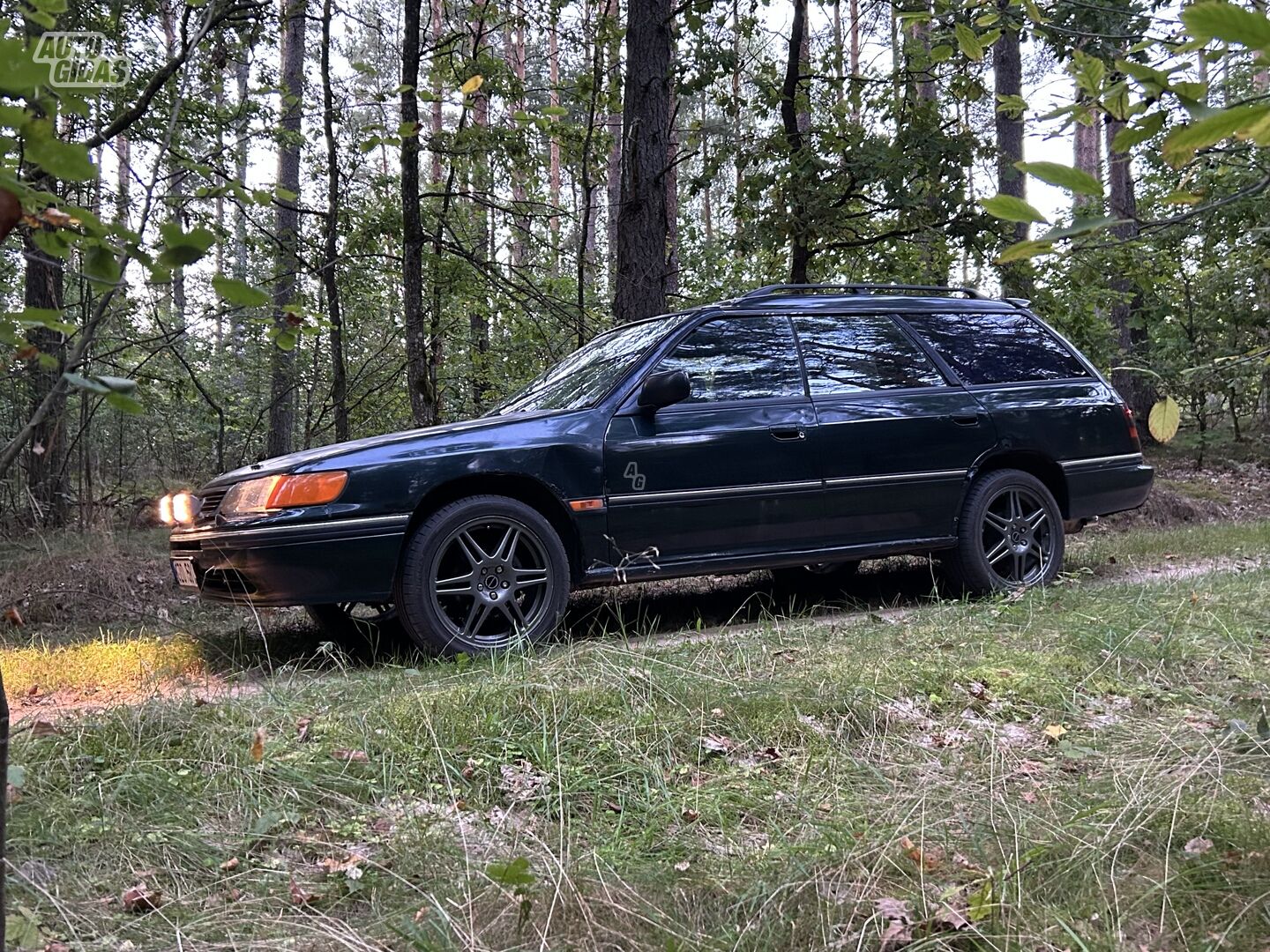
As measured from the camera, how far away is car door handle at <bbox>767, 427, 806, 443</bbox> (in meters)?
5.00

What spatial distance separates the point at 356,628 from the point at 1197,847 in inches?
157

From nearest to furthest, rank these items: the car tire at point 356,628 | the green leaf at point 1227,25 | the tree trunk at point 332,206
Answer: the green leaf at point 1227,25, the car tire at point 356,628, the tree trunk at point 332,206

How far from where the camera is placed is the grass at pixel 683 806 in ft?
5.88

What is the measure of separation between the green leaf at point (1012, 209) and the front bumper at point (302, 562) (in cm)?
341

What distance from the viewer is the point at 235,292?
1270mm

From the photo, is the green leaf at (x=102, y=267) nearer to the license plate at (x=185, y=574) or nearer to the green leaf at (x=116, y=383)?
the green leaf at (x=116, y=383)

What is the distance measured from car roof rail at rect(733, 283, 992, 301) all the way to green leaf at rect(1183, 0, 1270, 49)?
14.4 feet

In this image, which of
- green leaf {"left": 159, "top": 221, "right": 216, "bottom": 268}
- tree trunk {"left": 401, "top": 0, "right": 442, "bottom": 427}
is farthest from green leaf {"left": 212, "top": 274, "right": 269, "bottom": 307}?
tree trunk {"left": 401, "top": 0, "right": 442, "bottom": 427}

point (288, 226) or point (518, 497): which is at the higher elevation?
point (288, 226)

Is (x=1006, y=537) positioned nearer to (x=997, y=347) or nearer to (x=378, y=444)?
(x=997, y=347)

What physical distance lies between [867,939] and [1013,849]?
460mm

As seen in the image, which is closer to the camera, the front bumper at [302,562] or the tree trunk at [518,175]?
the front bumper at [302,562]

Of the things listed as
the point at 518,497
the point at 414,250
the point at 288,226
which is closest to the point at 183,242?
the point at 518,497

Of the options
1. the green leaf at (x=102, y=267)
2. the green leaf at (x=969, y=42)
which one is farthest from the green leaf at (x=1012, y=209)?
the green leaf at (x=969, y=42)
